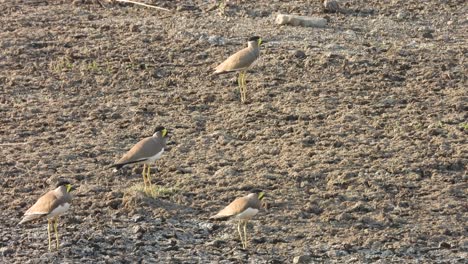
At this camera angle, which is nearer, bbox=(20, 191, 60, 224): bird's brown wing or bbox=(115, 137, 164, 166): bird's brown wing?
bbox=(20, 191, 60, 224): bird's brown wing

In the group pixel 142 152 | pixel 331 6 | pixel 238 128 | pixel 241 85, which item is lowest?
pixel 238 128

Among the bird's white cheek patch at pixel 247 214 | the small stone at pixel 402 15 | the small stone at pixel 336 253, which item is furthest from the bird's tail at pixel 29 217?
the small stone at pixel 402 15

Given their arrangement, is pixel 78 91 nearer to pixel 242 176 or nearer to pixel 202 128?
pixel 202 128

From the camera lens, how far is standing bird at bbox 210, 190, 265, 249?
861 cm

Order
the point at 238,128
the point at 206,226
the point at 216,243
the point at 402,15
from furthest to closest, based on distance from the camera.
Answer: the point at 402,15, the point at 238,128, the point at 206,226, the point at 216,243

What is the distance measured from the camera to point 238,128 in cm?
1123

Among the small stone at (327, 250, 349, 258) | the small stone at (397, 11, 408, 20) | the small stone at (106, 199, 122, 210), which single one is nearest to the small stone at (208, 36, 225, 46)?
the small stone at (397, 11, 408, 20)

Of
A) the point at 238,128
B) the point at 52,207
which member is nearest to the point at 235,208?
the point at 52,207

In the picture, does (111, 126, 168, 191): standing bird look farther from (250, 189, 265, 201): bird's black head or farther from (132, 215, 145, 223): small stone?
(250, 189, 265, 201): bird's black head

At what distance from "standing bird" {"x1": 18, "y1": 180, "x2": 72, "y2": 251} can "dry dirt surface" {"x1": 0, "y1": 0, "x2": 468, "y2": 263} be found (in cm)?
27

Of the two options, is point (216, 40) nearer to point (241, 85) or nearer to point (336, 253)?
point (241, 85)

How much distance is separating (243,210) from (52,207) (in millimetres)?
1431

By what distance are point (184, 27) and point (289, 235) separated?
18.9ft

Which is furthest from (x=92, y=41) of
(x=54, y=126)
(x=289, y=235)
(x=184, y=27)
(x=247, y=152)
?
(x=289, y=235)
